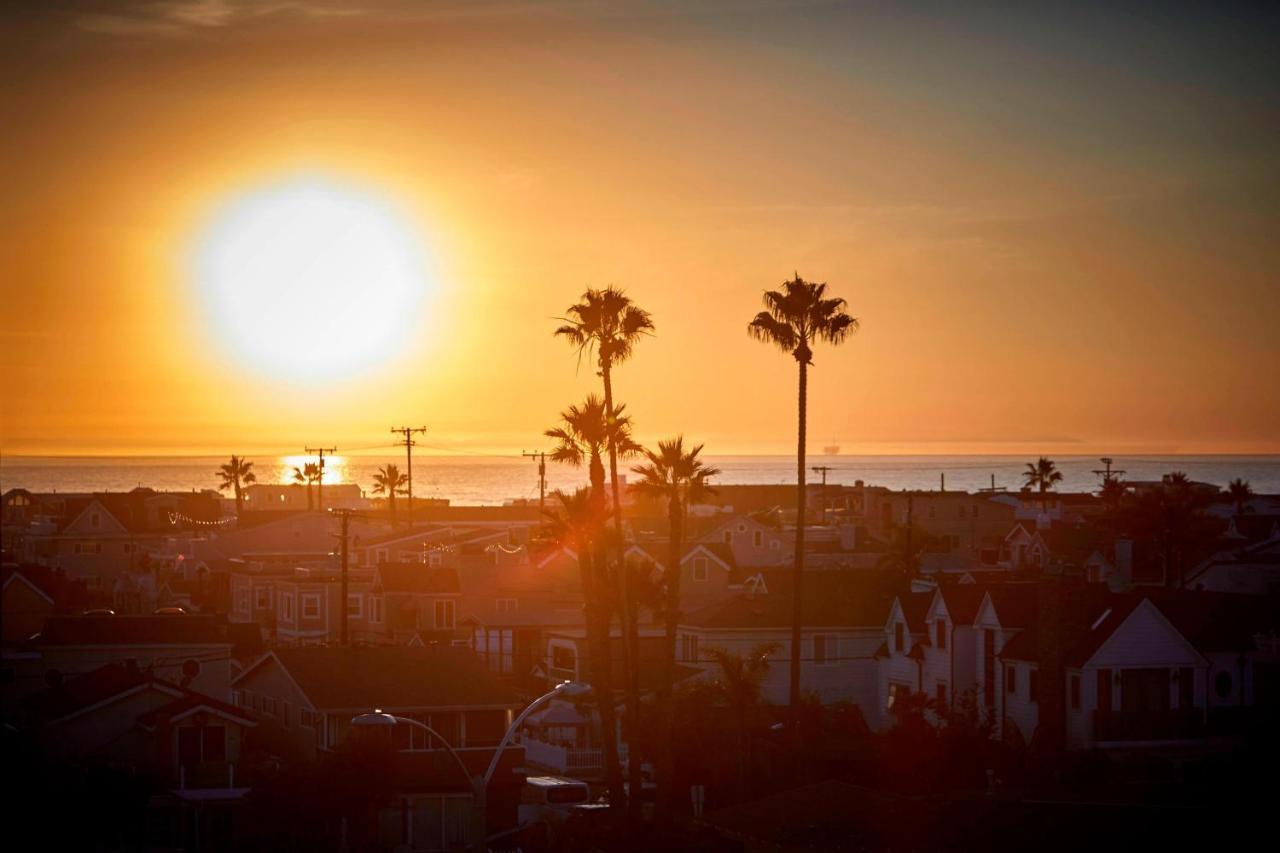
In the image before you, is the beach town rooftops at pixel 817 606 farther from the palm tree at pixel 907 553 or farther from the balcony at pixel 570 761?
the balcony at pixel 570 761

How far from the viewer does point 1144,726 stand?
54250mm

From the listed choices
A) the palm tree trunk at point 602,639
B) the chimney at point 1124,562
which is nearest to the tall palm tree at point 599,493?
the palm tree trunk at point 602,639

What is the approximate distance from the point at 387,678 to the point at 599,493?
9.89 metres

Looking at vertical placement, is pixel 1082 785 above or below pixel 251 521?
below

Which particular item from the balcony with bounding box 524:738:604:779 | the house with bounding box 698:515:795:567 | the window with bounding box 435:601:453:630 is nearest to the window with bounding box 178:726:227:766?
the balcony with bounding box 524:738:604:779

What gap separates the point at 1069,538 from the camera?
9912cm

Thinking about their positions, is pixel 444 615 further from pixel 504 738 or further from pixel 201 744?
pixel 504 738

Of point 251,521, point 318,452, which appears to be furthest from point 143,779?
point 318,452

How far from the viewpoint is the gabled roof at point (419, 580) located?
8544 centimetres

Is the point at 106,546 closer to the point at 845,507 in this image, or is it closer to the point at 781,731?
the point at 781,731

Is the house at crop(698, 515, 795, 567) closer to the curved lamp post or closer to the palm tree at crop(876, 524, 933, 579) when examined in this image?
the palm tree at crop(876, 524, 933, 579)

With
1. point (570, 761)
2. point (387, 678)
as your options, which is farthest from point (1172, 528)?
point (387, 678)

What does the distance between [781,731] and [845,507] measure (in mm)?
119265

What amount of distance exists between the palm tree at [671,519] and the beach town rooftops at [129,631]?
56.3 ft
